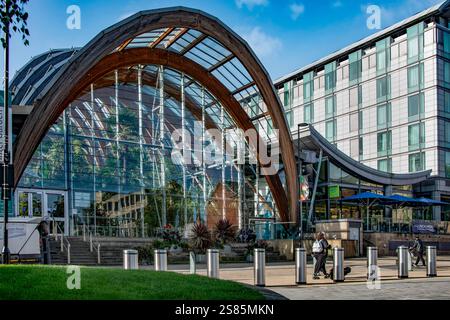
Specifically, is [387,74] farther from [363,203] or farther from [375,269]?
[375,269]

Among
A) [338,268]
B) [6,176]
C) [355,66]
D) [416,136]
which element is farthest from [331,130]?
[6,176]

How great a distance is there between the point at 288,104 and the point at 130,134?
135ft

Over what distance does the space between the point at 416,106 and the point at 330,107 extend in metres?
13.2

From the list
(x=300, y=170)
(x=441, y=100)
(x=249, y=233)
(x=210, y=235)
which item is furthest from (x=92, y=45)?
(x=441, y=100)

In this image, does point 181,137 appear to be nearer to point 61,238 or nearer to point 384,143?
point 61,238

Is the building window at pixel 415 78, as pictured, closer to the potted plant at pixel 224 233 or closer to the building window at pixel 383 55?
the building window at pixel 383 55

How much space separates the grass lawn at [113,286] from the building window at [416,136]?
51334 millimetres

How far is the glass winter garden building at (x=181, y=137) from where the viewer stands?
35.2 m

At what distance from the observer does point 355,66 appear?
66.7 meters

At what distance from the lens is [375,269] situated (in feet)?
61.0

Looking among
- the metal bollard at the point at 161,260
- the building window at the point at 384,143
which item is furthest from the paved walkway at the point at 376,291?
the building window at the point at 384,143

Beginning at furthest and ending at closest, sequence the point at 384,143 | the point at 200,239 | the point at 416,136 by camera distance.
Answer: the point at 384,143 → the point at 416,136 → the point at 200,239

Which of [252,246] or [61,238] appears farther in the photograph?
[252,246]
